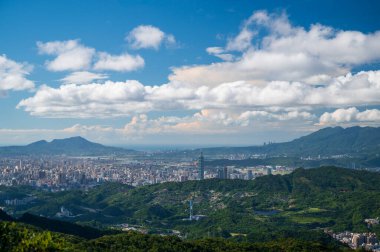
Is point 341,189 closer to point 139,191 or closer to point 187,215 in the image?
point 187,215

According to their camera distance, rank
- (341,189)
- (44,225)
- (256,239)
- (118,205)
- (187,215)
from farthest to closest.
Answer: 1. (341,189)
2. (118,205)
3. (187,215)
4. (256,239)
5. (44,225)

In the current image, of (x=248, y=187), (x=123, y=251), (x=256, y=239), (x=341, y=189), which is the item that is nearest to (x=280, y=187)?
(x=248, y=187)

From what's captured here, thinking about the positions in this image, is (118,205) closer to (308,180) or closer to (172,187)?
(172,187)

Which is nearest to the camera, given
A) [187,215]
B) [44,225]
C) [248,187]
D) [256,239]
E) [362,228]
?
[44,225]

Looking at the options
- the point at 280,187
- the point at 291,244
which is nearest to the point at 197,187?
the point at 280,187

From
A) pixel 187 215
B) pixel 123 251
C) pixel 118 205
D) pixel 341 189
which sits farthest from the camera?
pixel 341 189

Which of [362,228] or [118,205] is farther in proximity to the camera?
[118,205]

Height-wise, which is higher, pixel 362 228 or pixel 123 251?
pixel 123 251

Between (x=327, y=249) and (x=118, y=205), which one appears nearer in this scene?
(x=327, y=249)

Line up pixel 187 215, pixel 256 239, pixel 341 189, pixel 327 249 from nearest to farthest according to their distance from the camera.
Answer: pixel 327 249
pixel 256 239
pixel 187 215
pixel 341 189
